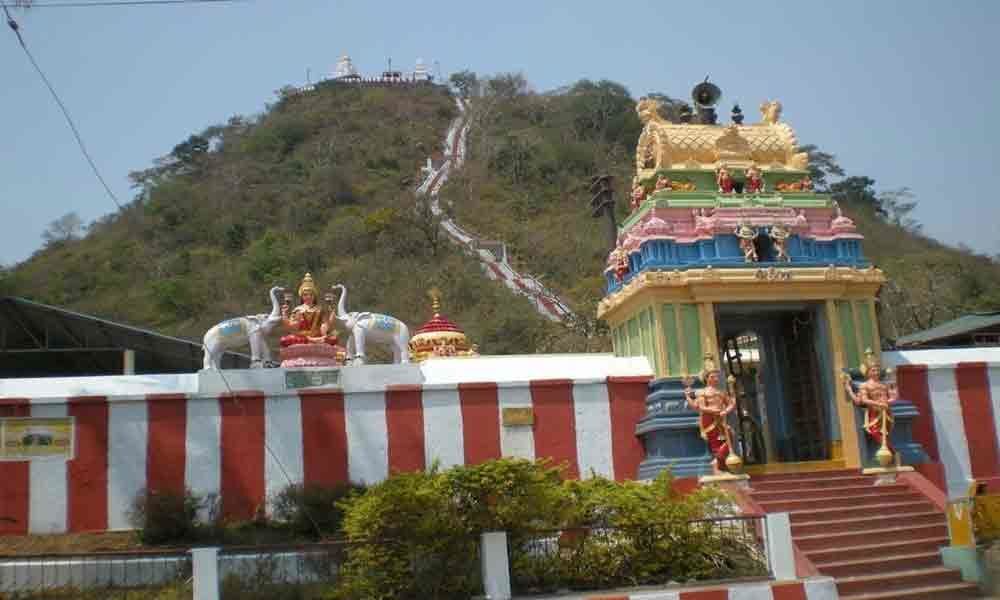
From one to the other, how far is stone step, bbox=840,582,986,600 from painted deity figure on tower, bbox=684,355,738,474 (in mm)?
2887

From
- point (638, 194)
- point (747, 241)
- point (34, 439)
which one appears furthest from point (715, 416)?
point (34, 439)

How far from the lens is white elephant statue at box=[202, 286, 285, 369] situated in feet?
46.6

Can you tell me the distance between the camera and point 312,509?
12.6 metres

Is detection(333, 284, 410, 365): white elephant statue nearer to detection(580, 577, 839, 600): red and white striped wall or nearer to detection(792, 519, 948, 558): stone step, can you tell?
detection(580, 577, 839, 600): red and white striped wall

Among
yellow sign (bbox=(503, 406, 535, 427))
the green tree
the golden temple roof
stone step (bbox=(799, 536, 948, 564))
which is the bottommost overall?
stone step (bbox=(799, 536, 948, 564))

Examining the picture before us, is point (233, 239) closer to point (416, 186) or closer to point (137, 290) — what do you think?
point (137, 290)

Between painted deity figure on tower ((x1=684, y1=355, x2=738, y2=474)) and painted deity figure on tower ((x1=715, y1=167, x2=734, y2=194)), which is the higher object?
painted deity figure on tower ((x1=715, y1=167, x2=734, y2=194))

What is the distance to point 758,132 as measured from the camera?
16.4m

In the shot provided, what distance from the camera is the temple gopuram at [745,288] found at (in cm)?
1441

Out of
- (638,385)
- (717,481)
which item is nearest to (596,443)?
(638,385)

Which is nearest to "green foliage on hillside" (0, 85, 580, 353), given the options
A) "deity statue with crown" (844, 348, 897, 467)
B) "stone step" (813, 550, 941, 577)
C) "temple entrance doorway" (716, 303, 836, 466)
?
"temple entrance doorway" (716, 303, 836, 466)

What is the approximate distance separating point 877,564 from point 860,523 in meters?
1.01

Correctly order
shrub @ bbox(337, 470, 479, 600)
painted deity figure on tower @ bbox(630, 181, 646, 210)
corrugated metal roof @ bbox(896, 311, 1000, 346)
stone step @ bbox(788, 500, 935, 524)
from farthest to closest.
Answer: corrugated metal roof @ bbox(896, 311, 1000, 346)
painted deity figure on tower @ bbox(630, 181, 646, 210)
stone step @ bbox(788, 500, 935, 524)
shrub @ bbox(337, 470, 479, 600)

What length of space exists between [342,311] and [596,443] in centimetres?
438
